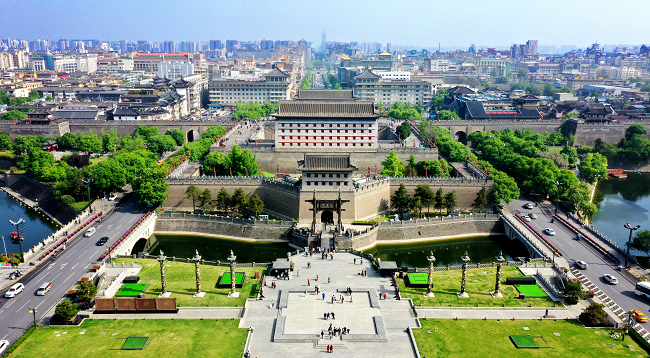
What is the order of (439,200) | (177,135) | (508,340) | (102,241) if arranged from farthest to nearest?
(177,135) → (439,200) → (102,241) → (508,340)

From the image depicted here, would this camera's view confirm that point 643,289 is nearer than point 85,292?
No

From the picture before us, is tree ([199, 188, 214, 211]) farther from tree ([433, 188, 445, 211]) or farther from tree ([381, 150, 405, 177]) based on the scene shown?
tree ([433, 188, 445, 211])

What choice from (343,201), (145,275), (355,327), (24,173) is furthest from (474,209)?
(24,173)

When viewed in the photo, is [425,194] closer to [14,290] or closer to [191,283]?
[191,283]

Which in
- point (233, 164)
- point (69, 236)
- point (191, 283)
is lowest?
point (191, 283)

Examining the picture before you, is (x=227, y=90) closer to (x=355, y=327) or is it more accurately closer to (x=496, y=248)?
(x=496, y=248)

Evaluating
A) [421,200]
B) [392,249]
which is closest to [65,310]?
[392,249]

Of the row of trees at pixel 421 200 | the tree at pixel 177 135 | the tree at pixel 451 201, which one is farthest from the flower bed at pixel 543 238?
the tree at pixel 177 135
